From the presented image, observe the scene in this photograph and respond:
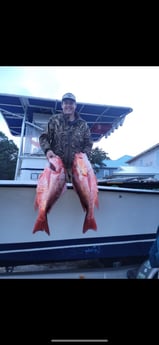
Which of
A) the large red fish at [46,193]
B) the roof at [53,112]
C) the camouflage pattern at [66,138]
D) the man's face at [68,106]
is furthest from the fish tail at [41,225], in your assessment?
the man's face at [68,106]

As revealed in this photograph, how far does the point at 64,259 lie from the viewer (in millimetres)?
1334

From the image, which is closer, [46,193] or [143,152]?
[46,193]

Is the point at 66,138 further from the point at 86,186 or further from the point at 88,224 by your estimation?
the point at 88,224

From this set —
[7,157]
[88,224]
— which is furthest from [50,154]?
[88,224]

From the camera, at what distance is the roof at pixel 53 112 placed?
134cm

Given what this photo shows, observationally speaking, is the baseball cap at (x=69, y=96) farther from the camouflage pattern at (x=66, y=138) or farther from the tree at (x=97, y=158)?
the tree at (x=97, y=158)

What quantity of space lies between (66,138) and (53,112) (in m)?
0.18

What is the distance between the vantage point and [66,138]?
1342 mm

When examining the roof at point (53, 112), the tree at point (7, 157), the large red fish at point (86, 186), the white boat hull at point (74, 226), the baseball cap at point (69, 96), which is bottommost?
the white boat hull at point (74, 226)

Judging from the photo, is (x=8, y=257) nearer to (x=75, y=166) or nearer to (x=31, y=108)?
(x=75, y=166)

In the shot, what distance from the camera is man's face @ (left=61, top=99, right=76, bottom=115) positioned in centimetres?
133

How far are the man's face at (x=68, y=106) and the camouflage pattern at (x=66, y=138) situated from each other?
0.10 ft
